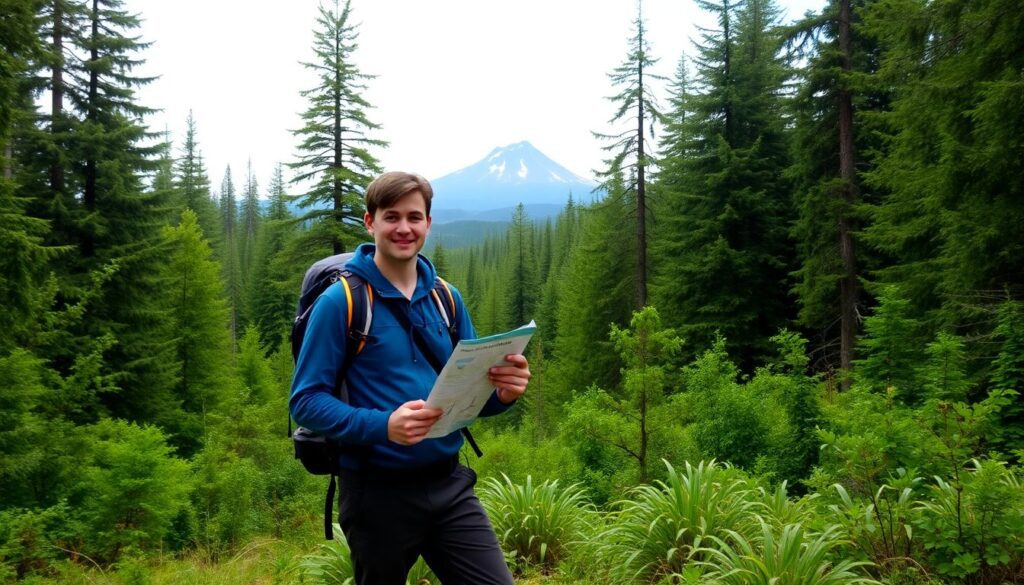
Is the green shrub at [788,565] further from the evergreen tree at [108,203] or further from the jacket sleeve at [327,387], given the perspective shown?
the evergreen tree at [108,203]

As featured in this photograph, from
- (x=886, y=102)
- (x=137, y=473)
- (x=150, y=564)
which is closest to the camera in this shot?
(x=150, y=564)

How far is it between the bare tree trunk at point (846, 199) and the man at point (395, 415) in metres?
14.8

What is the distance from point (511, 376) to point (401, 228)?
0.69 metres

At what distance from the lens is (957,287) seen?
8773 mm

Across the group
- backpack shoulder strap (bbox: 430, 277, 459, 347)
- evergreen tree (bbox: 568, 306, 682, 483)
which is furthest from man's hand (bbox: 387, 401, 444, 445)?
evergreen tree (bbox: 568, 306, 682, 483)

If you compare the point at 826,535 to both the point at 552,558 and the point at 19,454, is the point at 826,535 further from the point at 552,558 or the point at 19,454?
the point at 19,454

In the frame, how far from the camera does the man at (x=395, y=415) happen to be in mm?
1979

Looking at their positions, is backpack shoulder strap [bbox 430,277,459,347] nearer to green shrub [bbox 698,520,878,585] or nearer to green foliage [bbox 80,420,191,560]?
green shrub [bbox 698,520,878,585]

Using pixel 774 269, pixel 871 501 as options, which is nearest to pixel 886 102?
pixel 774 269

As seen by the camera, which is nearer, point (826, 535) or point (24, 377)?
point (826, 535)

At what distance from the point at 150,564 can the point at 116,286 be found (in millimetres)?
11693

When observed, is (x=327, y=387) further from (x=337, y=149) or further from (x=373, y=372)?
(x=337, y=149)

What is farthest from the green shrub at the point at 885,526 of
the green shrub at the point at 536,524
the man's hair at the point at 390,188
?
the man's hair at the point at 390,188

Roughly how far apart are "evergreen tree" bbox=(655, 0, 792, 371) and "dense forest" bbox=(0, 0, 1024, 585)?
12 centimetres
